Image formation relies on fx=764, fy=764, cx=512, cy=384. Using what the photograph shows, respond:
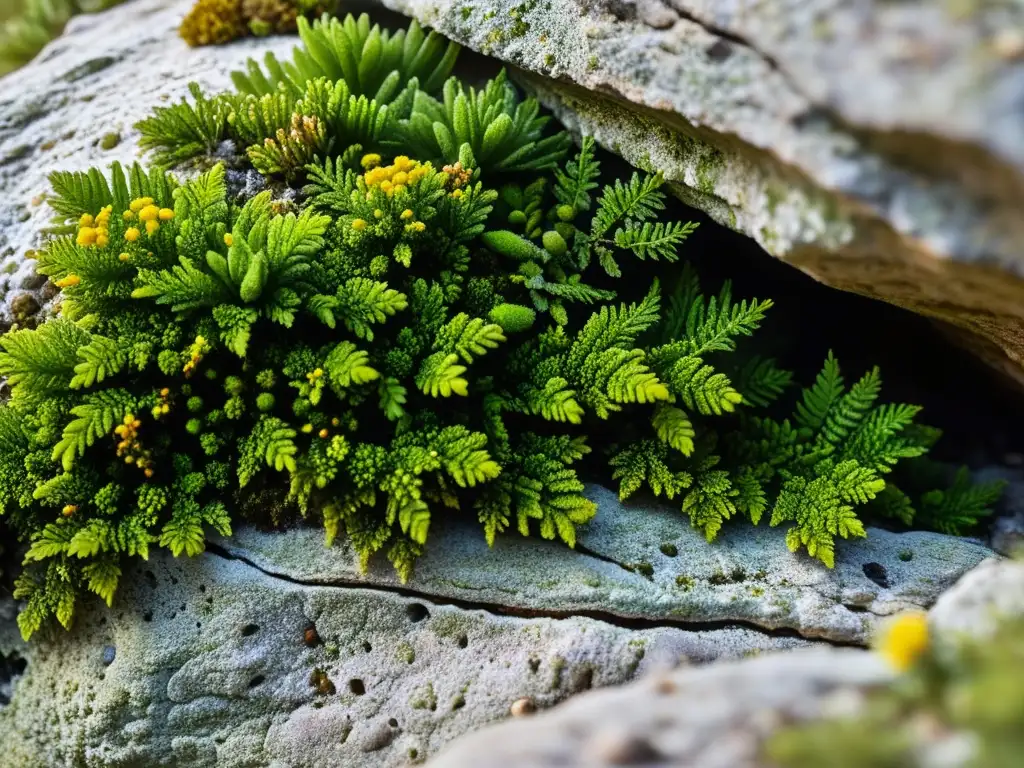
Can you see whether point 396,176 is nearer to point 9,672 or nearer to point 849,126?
point 849,126

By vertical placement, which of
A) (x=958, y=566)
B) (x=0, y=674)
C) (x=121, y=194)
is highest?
(x=121, y=194)

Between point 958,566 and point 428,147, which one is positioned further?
point 428,147

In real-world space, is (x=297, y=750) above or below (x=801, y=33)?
below

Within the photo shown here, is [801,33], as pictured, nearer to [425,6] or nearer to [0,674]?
[425,6]

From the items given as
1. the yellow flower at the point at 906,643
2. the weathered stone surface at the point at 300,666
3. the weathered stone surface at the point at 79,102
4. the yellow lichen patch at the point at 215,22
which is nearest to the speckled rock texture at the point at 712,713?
the yellow flower at the point at 906,643

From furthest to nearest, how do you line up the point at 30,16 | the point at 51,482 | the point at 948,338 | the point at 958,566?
the point at 30,16 → the point at 948,338 → the point at 958,566 → the point at 51,482

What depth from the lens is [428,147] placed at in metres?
4.09

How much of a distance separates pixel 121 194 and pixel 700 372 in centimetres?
292

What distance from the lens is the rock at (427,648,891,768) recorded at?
174cm

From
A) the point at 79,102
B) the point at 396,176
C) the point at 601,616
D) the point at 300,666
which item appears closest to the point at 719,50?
the point at 396,176

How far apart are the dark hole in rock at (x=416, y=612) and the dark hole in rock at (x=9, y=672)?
6.95 feet

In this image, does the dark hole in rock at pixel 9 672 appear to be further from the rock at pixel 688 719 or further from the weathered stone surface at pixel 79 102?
the rock at pixel 688 719

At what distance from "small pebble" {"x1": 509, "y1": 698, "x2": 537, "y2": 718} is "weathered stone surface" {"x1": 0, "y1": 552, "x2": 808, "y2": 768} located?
3 centimetres

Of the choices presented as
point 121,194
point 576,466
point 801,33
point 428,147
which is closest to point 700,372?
point 576,466
